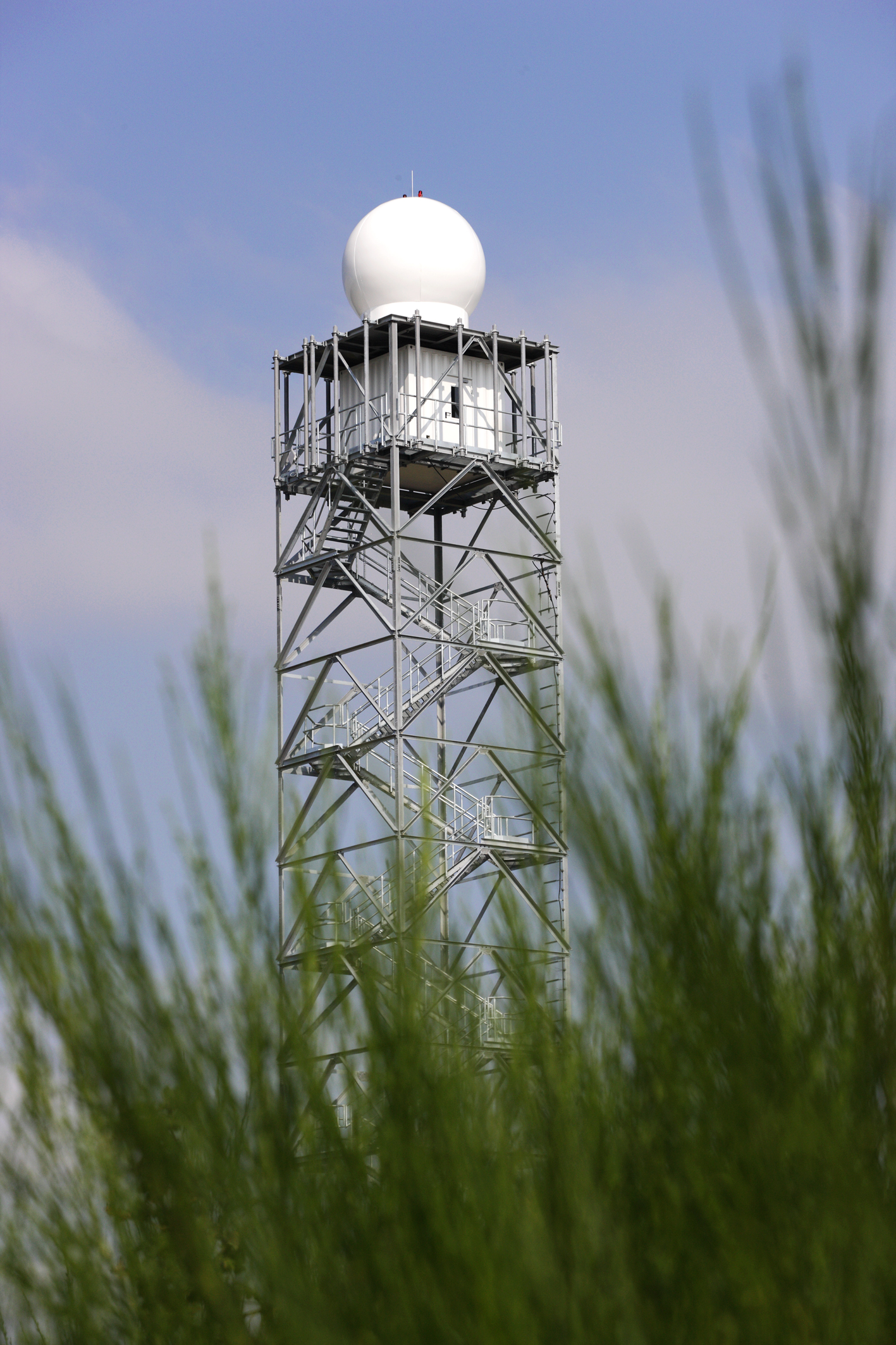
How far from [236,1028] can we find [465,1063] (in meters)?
1.02

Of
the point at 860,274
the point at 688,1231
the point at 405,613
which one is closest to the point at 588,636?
the point at 860,274

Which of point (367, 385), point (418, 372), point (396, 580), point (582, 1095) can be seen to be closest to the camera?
point (582, 1095)

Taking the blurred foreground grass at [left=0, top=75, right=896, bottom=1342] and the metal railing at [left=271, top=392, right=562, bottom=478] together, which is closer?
the blurred foreground grass at [left=0, top=75, right=896, bottom=1342]

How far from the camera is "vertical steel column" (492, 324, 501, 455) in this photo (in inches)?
1710

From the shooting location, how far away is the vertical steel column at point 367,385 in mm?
42531

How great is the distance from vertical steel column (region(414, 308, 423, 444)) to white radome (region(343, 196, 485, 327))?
772 millimetres

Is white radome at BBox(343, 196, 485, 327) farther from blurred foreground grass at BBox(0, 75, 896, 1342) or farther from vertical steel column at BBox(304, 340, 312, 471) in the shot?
blurred foreground grass at BBox(0, 75, 896, 1342)

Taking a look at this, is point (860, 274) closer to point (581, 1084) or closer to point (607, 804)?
point (607, 804)

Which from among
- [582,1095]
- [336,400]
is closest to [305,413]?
[336,400]

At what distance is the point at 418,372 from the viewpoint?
42656mm

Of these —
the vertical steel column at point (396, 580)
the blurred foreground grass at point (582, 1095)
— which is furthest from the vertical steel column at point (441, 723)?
the blurred foreground grass at point (582, 1095)

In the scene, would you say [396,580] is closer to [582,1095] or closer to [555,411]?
[555,411]

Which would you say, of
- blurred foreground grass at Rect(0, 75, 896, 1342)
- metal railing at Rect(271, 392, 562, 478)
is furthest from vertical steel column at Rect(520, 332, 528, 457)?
blurred foreground grass at Rect(0, 75, 896, 1342)

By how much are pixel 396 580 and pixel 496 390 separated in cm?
552
